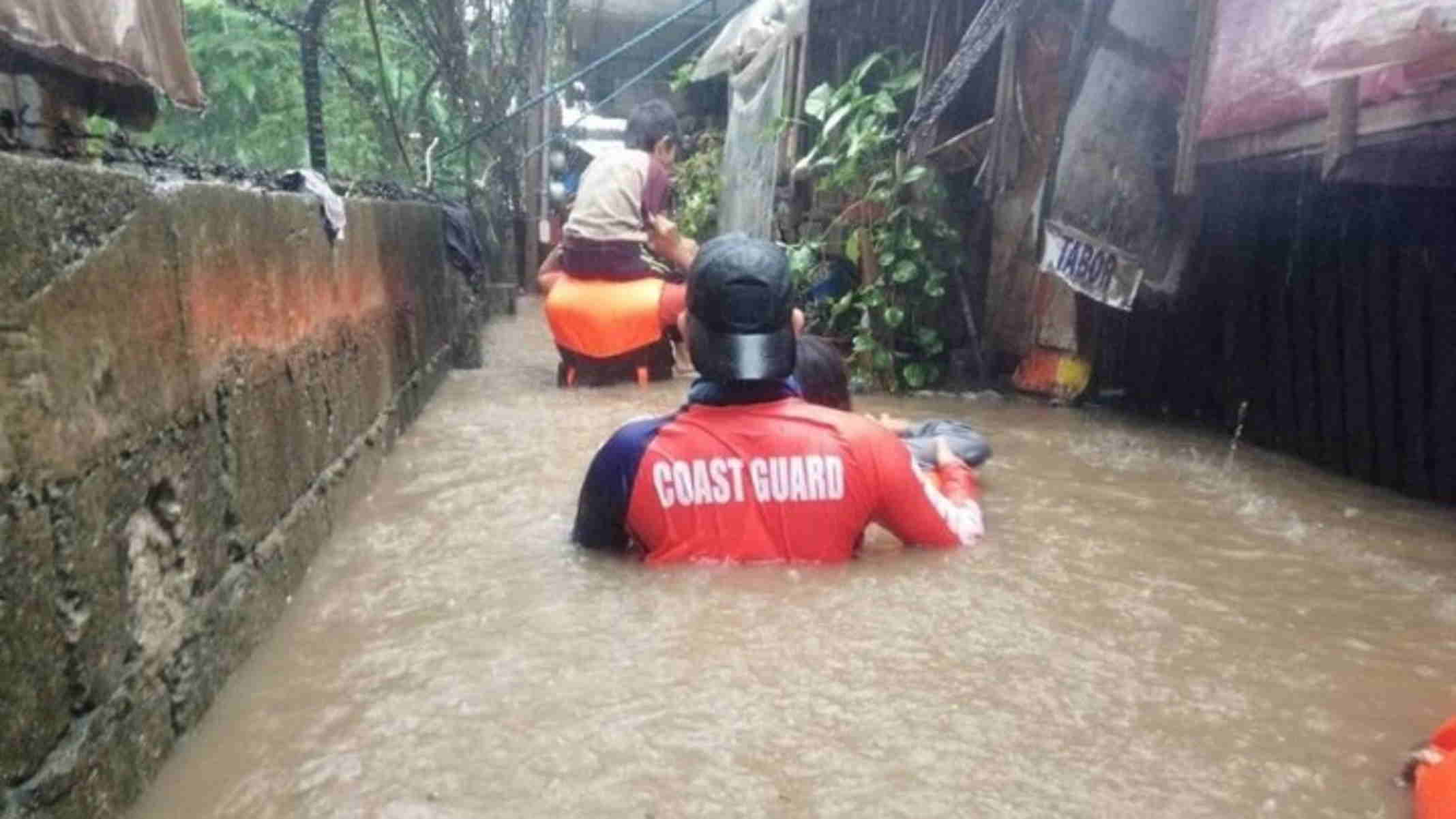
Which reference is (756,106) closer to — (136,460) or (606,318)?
(606,318)

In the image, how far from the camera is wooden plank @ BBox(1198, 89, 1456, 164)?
3482mm

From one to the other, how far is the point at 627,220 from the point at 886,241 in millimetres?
1564

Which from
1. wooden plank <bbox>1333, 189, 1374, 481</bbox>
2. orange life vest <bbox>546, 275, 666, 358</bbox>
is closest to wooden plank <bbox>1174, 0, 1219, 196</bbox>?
wooden plank <bbox>1333, 189, 1374, 481</bbox>

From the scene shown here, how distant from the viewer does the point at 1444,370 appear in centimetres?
452

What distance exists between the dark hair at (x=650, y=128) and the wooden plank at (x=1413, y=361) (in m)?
4.33

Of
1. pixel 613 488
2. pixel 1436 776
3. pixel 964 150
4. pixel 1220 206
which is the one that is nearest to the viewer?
pixel 1436 776

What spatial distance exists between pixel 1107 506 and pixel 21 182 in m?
3.52

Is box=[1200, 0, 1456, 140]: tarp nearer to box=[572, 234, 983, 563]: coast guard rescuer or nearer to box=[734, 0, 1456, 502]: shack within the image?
box=[734, 0, 1456, 502]: shack

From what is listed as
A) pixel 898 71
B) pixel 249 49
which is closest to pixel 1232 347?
pixel 898 71

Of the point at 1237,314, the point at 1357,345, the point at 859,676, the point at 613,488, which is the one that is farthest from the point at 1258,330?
the point at 859,676

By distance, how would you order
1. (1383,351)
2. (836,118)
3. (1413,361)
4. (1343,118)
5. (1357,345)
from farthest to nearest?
(836,118), (1357,345), (1383,351), (1413,361), (1343,118)

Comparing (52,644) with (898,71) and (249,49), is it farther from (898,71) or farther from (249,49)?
(249,49)

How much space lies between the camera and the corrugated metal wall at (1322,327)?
4.57m

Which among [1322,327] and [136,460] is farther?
[1322,327]
